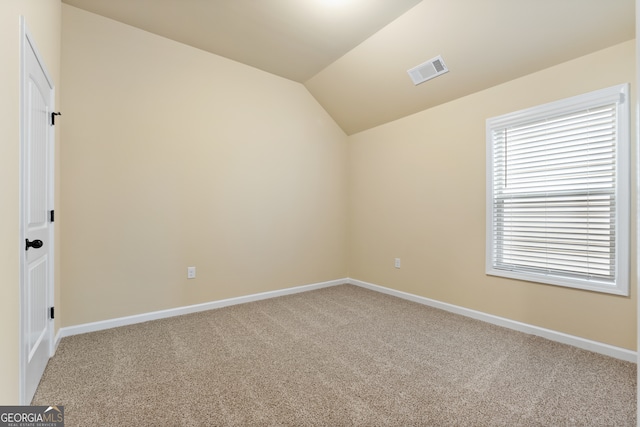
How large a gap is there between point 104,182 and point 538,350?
4.08m

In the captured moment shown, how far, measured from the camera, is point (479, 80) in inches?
116

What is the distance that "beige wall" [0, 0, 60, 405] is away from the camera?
1.26 metres

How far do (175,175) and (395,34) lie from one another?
2679 mm

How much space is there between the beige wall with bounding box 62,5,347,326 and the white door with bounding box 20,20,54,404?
0.52 m

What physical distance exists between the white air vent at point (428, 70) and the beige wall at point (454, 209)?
1.38 ft

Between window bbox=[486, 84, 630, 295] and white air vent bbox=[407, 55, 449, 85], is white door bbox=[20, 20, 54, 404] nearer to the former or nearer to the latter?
white air vent bbox=[407, 55, 449, 85]

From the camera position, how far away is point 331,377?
1983 millimetres

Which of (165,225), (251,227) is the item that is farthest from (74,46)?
(251,227)

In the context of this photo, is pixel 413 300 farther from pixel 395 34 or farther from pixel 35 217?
pixel 35 217

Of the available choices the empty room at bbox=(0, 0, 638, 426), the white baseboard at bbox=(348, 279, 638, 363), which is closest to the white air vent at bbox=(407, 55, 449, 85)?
the empty room at bbox=(0, 0, 638, 426)

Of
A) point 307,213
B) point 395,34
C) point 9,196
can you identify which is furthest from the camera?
point 307,213

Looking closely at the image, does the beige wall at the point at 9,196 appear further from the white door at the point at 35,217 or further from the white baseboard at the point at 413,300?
the white baseboard at the point at 413,300

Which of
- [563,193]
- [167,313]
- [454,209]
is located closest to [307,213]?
[454,209]

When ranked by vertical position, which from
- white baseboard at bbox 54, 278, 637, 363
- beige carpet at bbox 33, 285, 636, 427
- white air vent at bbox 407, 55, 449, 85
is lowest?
beige carpet at bbox 33, 285, 636, 427
